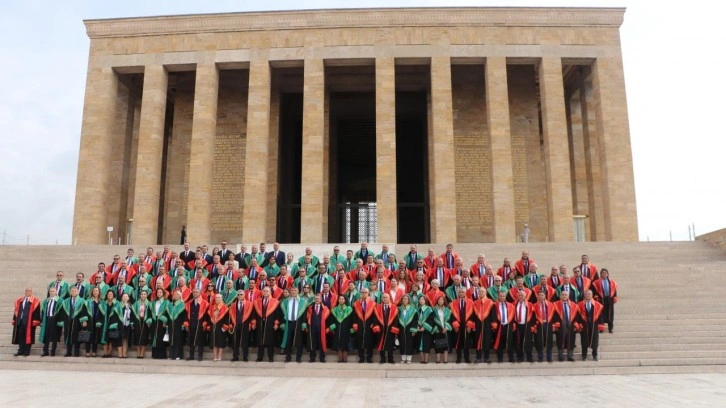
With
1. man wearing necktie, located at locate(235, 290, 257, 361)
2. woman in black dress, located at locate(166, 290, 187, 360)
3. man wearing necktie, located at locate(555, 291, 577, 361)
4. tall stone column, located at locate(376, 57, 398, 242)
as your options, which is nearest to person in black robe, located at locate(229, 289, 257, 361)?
man wearing necktie, located at locate(235, 290, 257, 361)

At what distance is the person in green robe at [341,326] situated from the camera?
29.7 ft

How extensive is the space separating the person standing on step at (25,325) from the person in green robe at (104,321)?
99 cm

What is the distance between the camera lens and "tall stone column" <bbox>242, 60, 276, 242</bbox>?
21.1 metres

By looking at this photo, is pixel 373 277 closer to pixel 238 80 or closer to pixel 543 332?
pixel 543 332

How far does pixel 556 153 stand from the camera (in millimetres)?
21172

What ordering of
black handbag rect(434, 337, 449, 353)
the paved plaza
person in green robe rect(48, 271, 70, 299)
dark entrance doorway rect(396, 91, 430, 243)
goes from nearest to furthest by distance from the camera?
the paved plaza, black handbag rect(434, 337, 449, 353), person in green robe rect(48, 271, 70, 299), dark entrance doorway rect(396, 91, 430, 243)

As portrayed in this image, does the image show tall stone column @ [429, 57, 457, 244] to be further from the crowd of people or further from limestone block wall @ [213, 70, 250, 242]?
the crowd of people

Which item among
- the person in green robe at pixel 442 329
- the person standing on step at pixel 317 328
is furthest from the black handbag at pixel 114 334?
the person in green robe at pixel 442 329

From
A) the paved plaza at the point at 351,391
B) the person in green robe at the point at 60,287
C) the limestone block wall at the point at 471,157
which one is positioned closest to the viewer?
the paved plaza at the point at 351,391

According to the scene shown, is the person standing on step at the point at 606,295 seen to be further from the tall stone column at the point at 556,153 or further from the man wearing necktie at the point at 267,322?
the tall stone column at the point at 556,153

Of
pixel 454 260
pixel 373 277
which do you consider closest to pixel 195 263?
pixel 373 277

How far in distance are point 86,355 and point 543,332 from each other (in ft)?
25.9

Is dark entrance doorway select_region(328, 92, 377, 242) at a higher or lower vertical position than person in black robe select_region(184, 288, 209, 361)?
higher

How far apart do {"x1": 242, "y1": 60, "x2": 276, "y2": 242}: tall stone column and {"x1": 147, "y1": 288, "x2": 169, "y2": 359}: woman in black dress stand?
11464 millimetres
